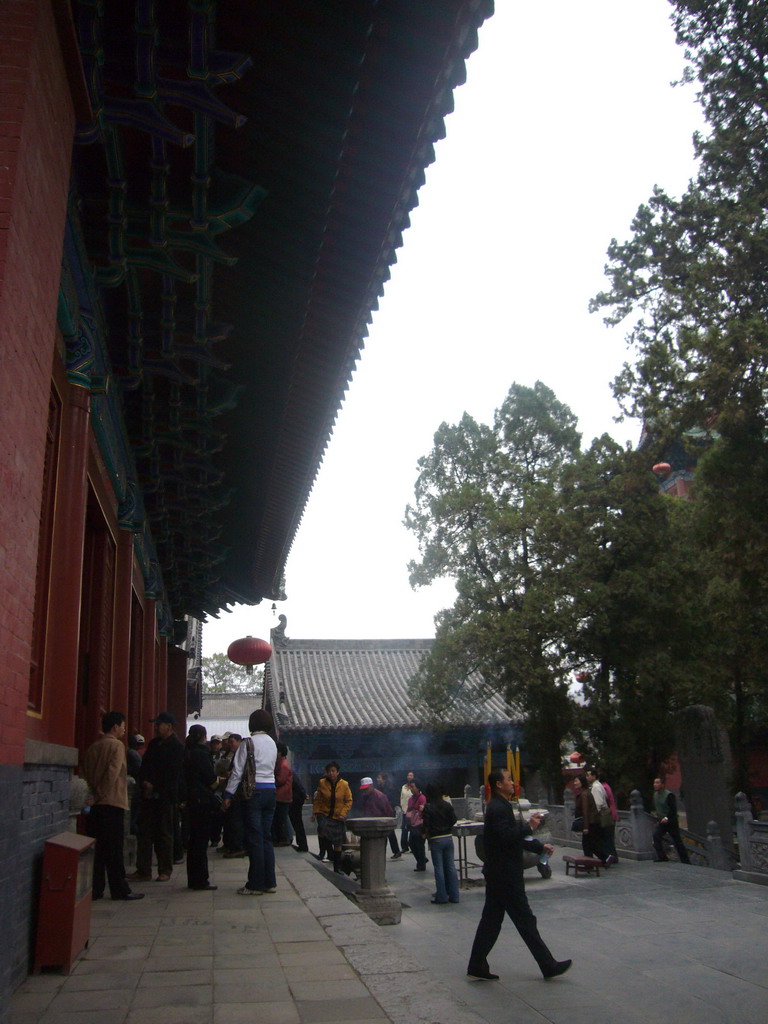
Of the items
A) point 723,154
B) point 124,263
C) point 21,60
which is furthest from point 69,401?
point 723,154

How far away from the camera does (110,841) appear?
230 inches

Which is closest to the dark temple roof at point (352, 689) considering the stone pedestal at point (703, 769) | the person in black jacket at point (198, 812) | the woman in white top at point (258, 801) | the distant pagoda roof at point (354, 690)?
the distant pagoda roof at point (354, 690)

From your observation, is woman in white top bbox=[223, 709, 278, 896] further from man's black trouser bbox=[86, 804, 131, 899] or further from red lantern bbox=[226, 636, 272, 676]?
red lantern bbox=[226, 636, 272, 676]

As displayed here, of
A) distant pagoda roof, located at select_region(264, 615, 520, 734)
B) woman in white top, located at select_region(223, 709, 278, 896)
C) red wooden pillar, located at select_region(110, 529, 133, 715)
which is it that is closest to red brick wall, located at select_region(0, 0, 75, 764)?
woman in white top, located at select_region(223, 709, 278, 896)

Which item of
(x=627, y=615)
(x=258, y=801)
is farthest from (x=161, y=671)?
(x=627, y=615)

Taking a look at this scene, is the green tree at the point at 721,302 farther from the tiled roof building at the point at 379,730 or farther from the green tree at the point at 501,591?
the tiled roof building at the point at 379,730

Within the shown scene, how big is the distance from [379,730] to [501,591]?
23.1ft

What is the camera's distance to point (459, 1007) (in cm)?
347

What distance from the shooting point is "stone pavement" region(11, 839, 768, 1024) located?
3527 mm

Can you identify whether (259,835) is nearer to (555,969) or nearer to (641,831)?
(555,969)

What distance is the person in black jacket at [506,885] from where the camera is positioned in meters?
5.59

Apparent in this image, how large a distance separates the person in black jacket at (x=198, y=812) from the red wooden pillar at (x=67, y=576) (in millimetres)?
1588

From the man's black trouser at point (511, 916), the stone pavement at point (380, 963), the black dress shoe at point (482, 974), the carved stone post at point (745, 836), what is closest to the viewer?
the stone pavement at point (380, 963)

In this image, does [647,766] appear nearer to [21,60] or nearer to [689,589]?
[689,589]
